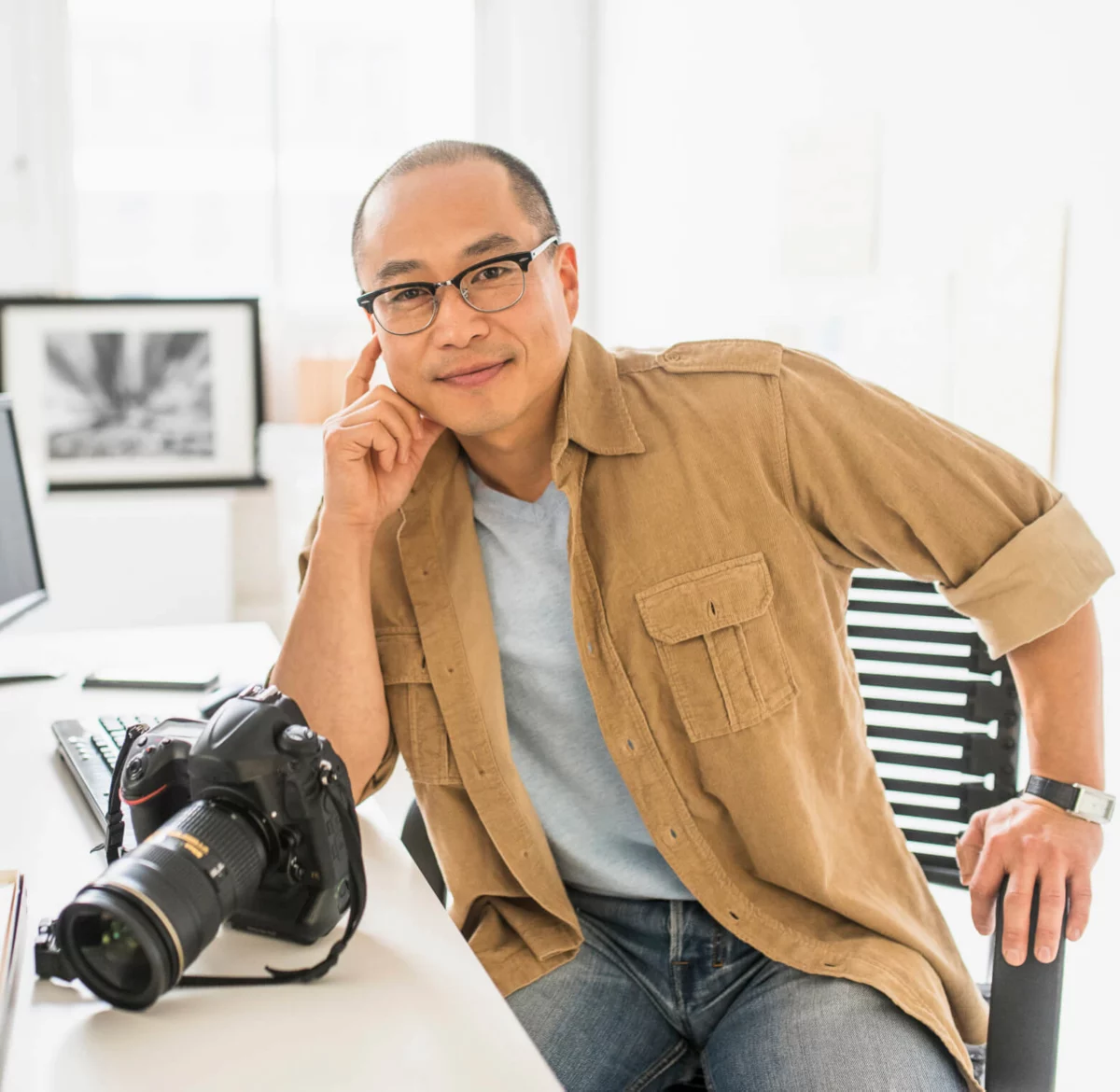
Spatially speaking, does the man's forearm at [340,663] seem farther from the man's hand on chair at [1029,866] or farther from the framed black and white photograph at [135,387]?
the framed black and white photograph at [135,387]

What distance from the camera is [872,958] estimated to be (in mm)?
1070

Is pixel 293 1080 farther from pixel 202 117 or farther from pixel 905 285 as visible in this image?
pixel 202 117

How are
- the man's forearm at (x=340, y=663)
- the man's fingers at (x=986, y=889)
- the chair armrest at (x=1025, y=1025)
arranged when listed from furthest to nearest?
the man's forearm at (x=340, y=663) < the man's fingers at (x=986, y=889) < the chair armrest at (x=1025, y=1025)

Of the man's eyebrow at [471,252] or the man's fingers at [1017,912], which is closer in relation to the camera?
the man's fingers at [1017,912]

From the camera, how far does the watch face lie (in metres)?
1.08

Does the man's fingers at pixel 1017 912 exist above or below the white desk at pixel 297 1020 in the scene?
below

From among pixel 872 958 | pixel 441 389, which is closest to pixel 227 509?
pixel 441 389

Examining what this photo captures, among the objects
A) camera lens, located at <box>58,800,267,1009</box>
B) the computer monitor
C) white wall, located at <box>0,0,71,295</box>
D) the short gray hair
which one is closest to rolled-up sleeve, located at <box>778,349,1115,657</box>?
the short gray hair

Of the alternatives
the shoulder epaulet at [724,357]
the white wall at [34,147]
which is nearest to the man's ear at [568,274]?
the shoulder epaulet at [724,357]

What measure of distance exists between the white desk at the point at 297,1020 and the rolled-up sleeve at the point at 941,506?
22.0 inches

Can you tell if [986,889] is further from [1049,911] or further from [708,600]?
[708,600]

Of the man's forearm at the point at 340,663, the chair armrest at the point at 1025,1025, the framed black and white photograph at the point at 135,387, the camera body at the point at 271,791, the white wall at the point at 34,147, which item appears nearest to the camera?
the camera body at the point at 271,791

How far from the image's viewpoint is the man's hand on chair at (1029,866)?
98cm

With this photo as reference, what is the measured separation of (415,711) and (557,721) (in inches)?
6.1
